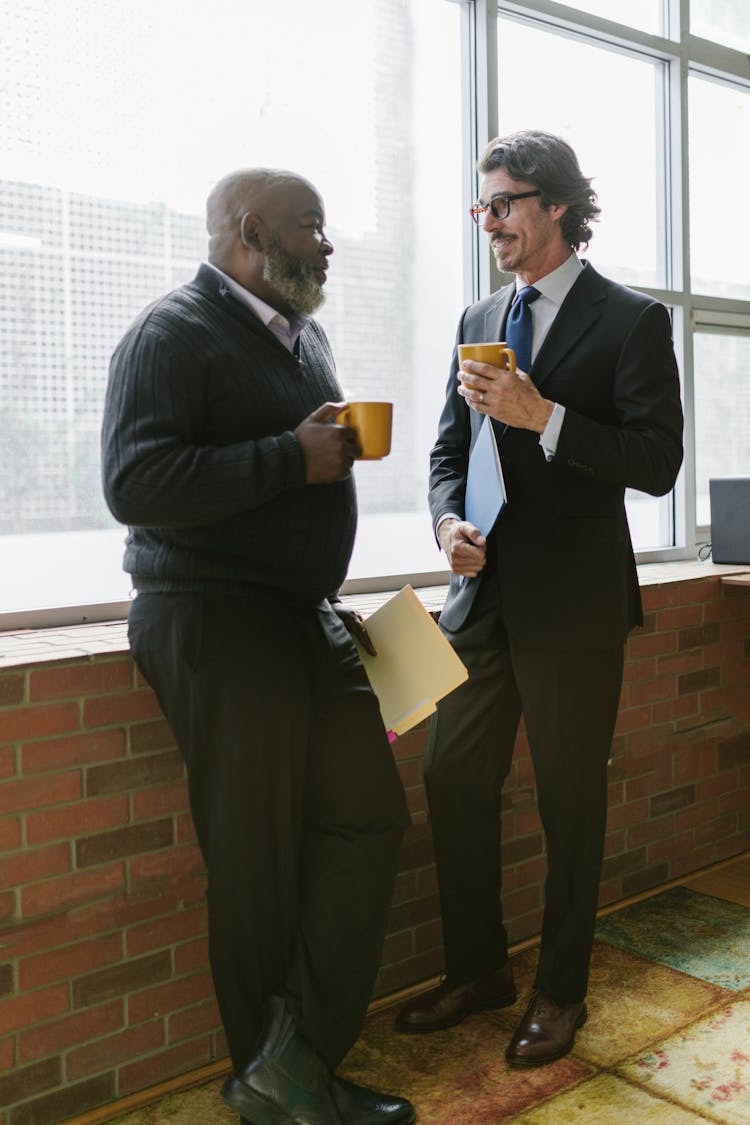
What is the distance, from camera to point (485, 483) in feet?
7.24

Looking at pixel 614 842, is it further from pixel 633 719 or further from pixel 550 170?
pixel 550 170

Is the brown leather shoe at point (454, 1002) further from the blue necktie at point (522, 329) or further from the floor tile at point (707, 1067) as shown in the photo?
the blue necktie at point (522, 329)

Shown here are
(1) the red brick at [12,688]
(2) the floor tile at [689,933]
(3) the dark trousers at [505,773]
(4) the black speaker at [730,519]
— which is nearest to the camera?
(1) the red brick at [12,688]

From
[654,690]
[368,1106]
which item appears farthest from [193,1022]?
[654,690]

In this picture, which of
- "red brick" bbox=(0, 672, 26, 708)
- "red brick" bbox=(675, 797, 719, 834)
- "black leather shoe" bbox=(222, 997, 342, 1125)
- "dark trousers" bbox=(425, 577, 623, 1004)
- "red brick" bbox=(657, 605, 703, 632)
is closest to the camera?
"black leather shoe" bbox=(222, 997, 342, 1125)

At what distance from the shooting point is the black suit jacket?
219 centimetres

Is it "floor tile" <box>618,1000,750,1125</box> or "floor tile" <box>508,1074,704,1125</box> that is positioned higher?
"floor tile" <box>618,1000,750,1125</box>

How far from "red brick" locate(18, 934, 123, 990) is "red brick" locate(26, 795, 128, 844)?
22 centimetres

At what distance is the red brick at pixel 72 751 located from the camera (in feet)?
6.49

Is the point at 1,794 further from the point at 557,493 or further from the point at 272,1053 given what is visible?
the point at 557,493

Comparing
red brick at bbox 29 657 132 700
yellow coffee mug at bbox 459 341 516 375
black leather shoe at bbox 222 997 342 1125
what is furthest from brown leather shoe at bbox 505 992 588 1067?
yellow coffee mug at bbox 459 341 516 375

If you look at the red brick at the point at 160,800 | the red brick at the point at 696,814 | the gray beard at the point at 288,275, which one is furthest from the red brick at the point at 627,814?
the gray beard at the point at 288,275

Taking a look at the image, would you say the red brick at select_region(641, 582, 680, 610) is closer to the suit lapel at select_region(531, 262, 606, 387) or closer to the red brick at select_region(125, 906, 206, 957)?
the suit lapel at select_region(531, 262, 606, 387)

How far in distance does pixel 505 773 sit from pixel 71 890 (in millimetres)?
935
